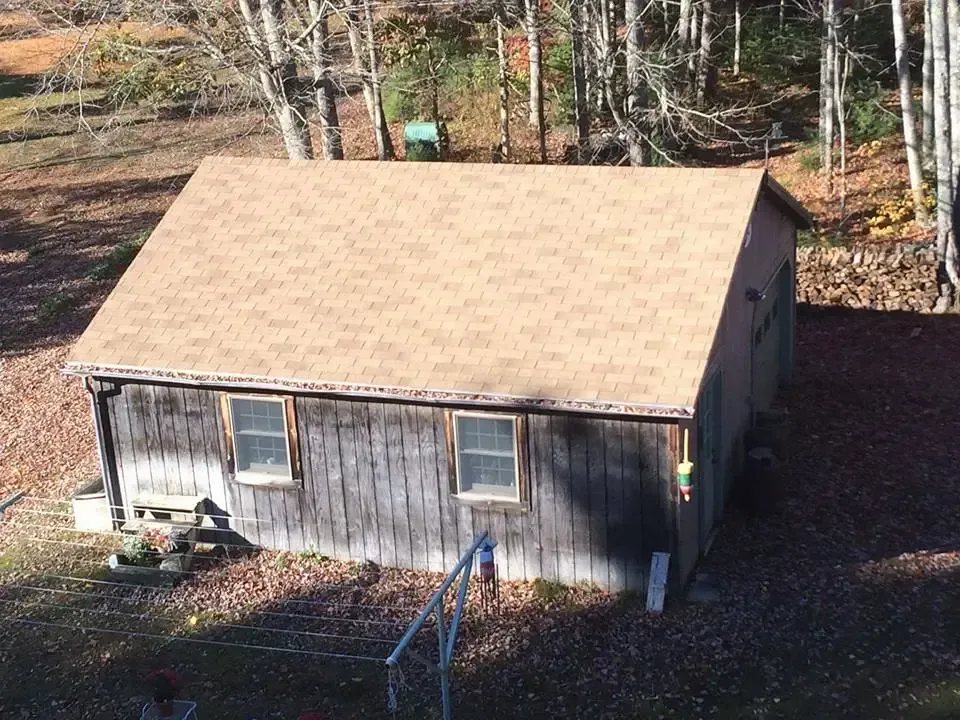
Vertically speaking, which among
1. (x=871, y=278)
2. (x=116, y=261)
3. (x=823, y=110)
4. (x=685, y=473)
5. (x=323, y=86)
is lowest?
(x=116, y=261)

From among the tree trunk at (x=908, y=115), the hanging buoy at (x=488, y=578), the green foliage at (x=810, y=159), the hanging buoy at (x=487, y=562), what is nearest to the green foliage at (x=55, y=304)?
the hanging buoy at (x=488, y=578)

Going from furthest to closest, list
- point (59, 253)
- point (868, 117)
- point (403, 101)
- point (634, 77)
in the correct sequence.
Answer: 1. point (403, 101)
2. point (868, 117)
3. point (59, 253)
4. point (634, 77)

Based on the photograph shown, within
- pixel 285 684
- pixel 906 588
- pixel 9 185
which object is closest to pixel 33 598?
pixel 285 684

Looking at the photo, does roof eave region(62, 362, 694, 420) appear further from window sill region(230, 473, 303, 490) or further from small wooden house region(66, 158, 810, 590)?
window sill region(230, 473, 303, 490)

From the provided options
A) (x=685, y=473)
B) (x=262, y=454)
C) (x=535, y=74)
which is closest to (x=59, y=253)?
(x=535, y=74)

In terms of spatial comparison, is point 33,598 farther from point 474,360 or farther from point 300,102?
point 300,102

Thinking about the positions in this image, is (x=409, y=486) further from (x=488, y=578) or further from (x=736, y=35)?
(x=736, y=35)
